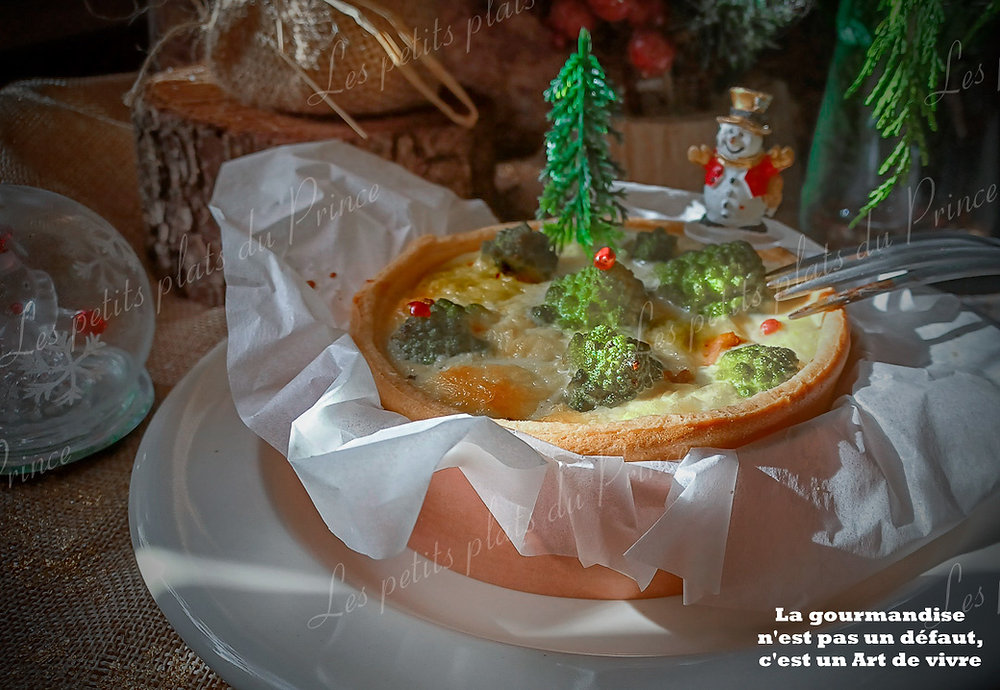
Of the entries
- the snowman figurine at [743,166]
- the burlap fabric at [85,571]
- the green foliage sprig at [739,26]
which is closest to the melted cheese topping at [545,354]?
the snowman figurine at [743,166]

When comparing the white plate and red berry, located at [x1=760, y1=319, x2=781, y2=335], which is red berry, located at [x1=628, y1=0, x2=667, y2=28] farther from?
the white plate

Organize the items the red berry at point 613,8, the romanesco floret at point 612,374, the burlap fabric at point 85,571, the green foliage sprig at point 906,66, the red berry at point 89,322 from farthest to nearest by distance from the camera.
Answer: the red berry at point 613,8 < the red berry at point 89,322 < the green foliage sprig at point 906,66 < the romanesco floret at point 612,374 < the burlap fabric at point 85,571

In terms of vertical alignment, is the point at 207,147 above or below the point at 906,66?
below

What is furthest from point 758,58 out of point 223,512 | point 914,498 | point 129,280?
point 223,512

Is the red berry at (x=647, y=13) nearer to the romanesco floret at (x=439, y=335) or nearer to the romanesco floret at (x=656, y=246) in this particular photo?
the romanesco floret at (x=656, y=246)

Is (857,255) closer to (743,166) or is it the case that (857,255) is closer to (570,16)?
(743,166)

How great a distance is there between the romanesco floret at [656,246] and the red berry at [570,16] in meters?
0.68

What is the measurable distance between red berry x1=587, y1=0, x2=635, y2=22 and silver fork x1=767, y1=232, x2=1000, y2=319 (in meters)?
0.83

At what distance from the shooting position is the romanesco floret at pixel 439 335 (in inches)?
58.7

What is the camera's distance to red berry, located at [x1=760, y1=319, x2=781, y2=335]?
154 centimetres

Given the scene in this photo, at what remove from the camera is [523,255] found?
1.72 meters

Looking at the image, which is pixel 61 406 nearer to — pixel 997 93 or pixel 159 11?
pixel 159 11

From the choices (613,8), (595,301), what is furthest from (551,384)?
(613,8)

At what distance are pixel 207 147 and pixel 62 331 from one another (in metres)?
0.71
